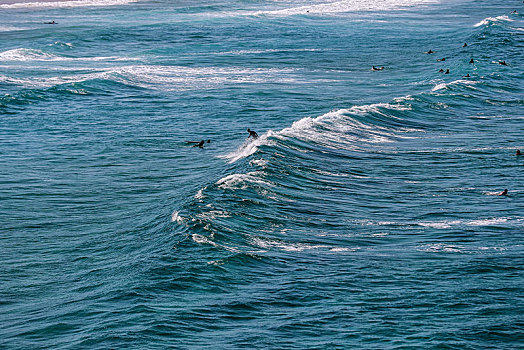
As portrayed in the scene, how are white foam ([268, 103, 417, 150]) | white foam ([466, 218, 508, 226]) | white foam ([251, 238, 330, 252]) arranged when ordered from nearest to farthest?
white foam ([251, 238, 330, 252]) → white foam ([466, 218, 508, 226]) → white foam ([268, 103, 417, 150])

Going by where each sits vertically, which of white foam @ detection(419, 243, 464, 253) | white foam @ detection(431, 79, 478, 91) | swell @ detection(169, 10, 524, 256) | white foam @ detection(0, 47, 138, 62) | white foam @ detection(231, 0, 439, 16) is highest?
white foam @ detection(231, 0, 439, 16)

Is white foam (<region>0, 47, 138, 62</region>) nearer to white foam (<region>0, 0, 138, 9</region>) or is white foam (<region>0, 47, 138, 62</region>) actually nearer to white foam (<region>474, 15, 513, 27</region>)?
white foam (<region>474, 15, 513, 27</region>)

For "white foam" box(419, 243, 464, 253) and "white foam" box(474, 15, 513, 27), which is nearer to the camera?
"white foam" box(419, 243, 464, 253)

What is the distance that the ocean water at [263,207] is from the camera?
398 inches

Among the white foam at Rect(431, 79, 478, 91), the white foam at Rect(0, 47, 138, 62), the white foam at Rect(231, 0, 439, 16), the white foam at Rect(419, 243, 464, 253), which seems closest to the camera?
the white foam at Rect(419, 243, 464, 253)

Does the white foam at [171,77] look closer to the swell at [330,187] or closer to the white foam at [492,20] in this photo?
the swell at [330,187]

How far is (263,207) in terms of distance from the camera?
48.0 feet

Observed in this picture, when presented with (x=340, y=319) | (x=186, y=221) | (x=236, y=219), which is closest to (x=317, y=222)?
(x=236, y=219)

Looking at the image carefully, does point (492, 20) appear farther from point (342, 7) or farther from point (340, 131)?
point (340, 131)

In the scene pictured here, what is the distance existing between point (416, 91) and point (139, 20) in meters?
38.1

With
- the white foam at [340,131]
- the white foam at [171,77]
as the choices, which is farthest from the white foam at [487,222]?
the white foam at [171,77]

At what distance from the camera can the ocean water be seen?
10102 mm

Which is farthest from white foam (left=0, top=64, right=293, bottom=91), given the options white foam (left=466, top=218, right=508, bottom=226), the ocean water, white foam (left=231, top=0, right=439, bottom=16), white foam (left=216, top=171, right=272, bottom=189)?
white foam (left=231, top=0, right=439, bottom=16)

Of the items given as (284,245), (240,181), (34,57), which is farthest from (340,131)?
(34,57)
